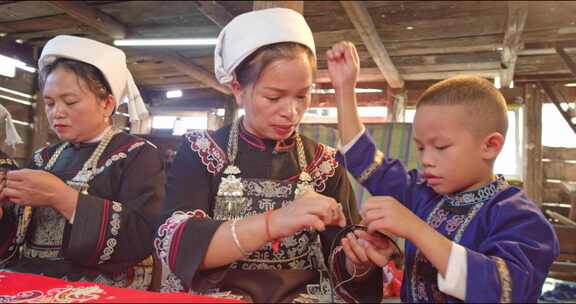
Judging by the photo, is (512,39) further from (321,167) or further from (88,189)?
(88,189)

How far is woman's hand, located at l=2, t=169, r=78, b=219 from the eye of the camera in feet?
3.91

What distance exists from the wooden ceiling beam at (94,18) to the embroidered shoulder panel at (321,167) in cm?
124

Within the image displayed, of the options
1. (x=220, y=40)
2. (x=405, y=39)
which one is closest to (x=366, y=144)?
(x=220, y=40)

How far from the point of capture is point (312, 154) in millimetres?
1323

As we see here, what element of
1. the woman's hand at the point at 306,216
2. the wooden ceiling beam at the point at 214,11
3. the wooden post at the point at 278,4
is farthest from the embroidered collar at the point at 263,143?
the wooden ceiling beam at the point at 214,11

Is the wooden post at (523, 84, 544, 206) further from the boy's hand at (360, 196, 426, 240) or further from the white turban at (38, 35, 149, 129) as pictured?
the white turban at (38, 35, 149, 129)

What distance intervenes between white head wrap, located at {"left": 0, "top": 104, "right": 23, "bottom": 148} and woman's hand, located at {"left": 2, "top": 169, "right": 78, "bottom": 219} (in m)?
0.24

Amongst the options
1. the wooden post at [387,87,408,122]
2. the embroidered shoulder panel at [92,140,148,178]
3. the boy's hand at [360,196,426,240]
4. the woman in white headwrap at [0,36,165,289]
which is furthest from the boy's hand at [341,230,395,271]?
the wooden post at [387,87,408,122]

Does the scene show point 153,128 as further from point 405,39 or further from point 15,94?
point 405,39

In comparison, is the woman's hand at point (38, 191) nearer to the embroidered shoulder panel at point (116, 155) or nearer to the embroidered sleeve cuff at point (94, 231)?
the embroidered sleeve cuff at point (94, 231)

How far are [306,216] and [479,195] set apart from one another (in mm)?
451

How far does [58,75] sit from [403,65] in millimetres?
1656

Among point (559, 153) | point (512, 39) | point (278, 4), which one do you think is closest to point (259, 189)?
point (559, 153)

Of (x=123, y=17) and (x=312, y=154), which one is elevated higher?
(x=123, y=17)
